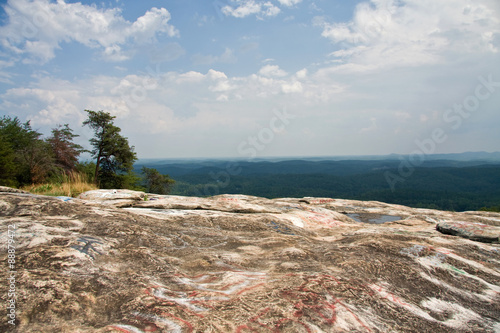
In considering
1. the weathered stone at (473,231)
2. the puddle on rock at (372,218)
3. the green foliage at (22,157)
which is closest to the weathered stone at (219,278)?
the weathered stone at (473,231)

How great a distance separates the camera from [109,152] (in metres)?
28.4

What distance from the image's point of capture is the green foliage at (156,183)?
3794cm

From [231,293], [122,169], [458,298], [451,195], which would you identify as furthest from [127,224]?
[451,195]

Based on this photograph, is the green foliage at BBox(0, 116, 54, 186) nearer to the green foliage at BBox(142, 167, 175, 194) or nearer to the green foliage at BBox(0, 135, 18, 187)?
the green foliage at BBox(0, 135, 18, 187)

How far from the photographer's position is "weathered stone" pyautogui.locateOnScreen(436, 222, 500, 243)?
950 centimetres

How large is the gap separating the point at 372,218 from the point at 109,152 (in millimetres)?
27935

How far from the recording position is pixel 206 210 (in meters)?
10.6

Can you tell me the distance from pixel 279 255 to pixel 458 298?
148 inches

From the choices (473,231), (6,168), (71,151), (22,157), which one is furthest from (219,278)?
(71,151)

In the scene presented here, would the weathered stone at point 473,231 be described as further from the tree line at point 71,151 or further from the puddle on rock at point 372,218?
the tree line at point 71,151

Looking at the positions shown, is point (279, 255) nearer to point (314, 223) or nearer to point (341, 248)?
point (341, 248)

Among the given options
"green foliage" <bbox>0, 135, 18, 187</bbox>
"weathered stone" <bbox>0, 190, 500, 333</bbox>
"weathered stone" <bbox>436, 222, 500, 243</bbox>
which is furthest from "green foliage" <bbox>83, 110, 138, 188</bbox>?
"weathered stone" <bbox>436, 222, 500, 243</bbox>

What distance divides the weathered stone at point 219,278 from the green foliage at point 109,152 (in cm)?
2356

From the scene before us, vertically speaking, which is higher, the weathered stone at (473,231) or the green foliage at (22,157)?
the green foliage at (22,157)
